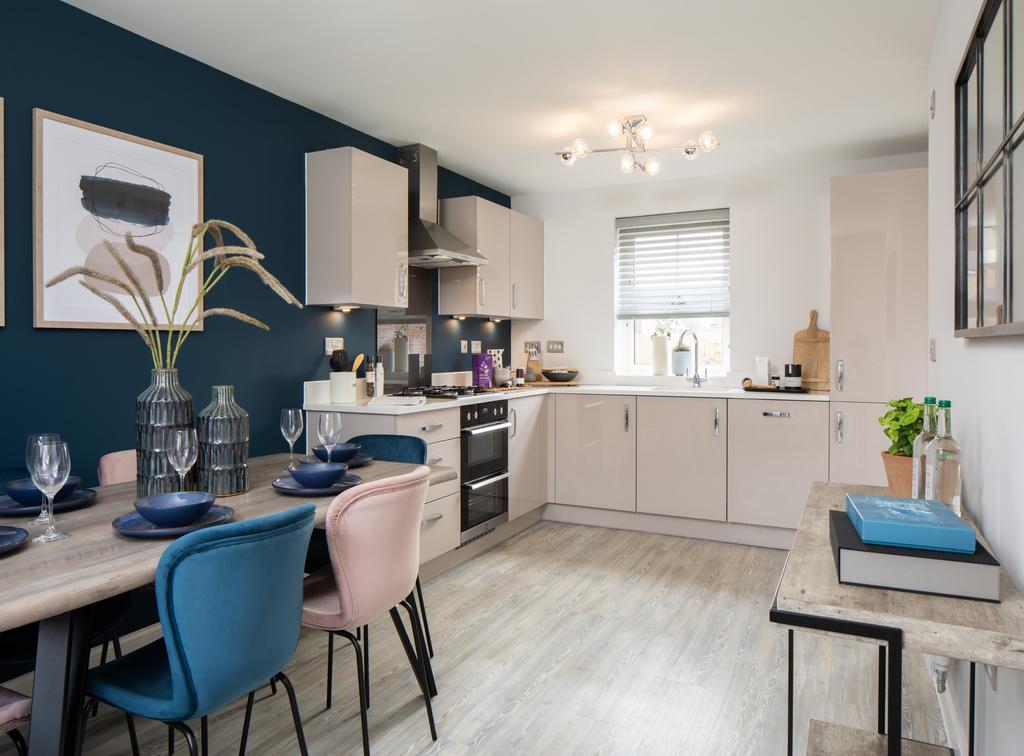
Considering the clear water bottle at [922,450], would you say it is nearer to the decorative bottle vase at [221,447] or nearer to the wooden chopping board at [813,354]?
the decorative bottle vase at [221,447]

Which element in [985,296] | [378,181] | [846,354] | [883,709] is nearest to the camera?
[985,296]

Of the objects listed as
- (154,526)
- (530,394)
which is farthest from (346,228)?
(154,526)

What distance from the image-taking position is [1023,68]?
123 centimetres

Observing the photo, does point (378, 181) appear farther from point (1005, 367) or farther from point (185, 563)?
point (1005, 367)

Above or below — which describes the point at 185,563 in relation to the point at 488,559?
above

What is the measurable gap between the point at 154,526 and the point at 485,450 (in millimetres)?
2672

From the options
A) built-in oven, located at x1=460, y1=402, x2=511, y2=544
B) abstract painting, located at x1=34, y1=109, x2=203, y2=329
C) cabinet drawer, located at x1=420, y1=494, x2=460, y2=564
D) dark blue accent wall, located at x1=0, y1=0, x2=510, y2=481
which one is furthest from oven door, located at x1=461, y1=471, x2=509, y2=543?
abstract painting, located at x1=34, y1=109, x2=203, y2=329

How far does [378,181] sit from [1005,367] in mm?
3091

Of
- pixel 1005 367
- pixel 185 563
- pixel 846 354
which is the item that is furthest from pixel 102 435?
pixel 846 354

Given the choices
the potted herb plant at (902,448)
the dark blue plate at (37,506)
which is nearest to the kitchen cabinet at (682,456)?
the potted herb plant at (902,448)

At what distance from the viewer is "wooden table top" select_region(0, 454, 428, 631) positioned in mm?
1188

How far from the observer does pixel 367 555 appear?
1.88m

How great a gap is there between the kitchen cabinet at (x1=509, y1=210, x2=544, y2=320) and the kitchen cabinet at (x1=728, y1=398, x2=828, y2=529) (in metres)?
1.77

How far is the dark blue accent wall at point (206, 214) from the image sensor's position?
2441 millimetres
